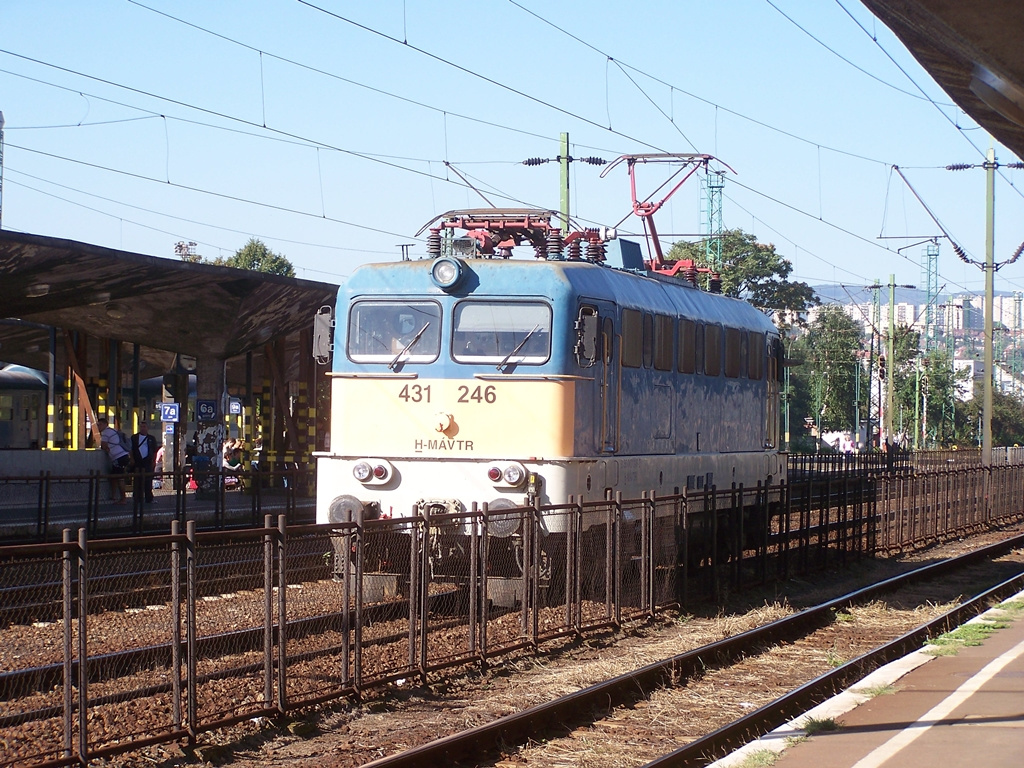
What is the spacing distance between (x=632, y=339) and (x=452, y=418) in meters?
2.54

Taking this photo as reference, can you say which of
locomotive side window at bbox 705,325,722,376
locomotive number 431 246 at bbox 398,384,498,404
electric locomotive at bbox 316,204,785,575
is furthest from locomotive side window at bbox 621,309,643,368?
locomotive side window at bbox 705,325,722,376

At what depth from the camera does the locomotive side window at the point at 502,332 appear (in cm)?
1375

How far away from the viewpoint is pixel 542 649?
12.2 m

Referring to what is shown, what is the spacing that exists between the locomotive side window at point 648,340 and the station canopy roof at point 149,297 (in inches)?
360

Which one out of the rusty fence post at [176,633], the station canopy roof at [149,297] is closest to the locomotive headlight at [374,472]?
the rusty fence post at [176,633]

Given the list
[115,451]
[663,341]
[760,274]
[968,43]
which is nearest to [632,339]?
[663,341]

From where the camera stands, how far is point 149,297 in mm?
23703

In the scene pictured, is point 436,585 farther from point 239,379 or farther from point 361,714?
point 239,379

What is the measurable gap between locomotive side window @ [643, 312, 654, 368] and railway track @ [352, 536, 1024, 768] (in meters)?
3.46

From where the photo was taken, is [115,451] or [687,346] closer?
[687,346]

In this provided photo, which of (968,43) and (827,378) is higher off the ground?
(827,378)

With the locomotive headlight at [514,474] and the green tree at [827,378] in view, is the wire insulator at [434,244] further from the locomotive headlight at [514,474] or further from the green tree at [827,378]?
the green tree at [827,378]

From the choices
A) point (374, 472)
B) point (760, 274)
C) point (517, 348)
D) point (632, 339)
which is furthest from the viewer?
point (760, 274)

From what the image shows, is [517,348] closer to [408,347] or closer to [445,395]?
[445,395]
